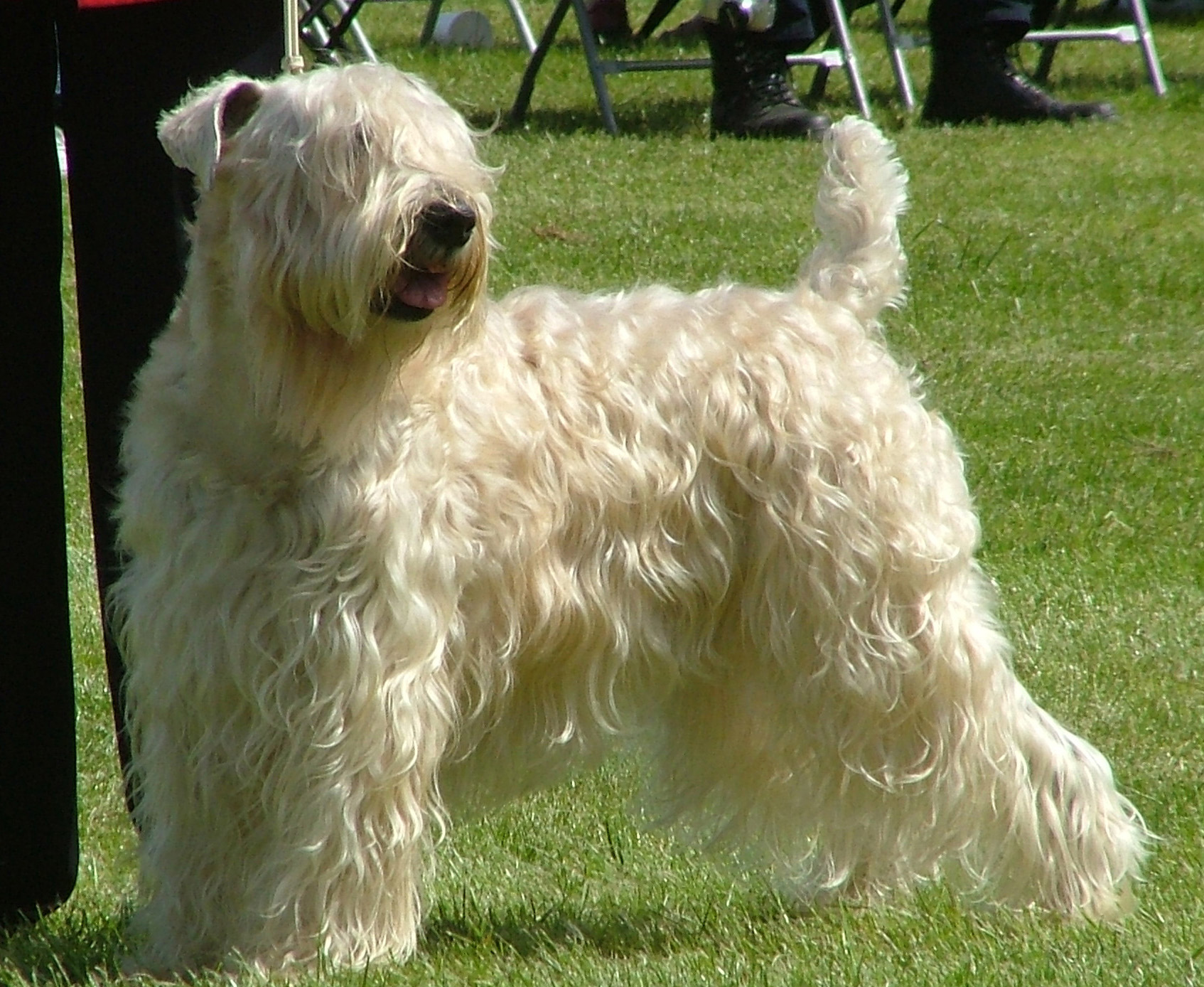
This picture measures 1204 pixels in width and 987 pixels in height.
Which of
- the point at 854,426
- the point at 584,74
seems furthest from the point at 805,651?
the point at 584,74

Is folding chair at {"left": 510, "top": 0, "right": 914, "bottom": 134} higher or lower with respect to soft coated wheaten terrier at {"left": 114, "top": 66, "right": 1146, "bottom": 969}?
lower

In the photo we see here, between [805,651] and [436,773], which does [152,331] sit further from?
[805,651]

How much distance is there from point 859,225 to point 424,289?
1162mm

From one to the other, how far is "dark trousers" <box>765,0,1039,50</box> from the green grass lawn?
0.57 meters

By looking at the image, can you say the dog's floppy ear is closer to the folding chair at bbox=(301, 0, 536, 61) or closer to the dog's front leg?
the dog's front leg

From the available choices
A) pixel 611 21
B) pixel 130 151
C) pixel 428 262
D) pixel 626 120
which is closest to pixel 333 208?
pixel 428 262

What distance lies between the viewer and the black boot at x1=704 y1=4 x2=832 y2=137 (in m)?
10.2

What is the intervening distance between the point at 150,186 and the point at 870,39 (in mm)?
11807

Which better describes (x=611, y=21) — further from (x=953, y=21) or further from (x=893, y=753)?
(x=893, y=753)

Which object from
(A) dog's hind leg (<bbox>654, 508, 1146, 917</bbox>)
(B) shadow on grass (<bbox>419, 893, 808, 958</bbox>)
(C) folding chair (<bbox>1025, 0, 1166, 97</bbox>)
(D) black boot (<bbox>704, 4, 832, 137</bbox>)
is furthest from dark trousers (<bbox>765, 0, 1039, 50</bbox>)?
(B) shadow on grass (<bbox>419, 893, 808, 958</bbox>)

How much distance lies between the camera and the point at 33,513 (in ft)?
11.8

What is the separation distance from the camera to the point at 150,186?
140 inches

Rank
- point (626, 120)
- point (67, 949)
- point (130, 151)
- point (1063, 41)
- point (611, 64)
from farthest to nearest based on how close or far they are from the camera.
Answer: point (1063, 41) < point (626, 120) < point (611, 64) < point (67, 949) < point (130, 151)

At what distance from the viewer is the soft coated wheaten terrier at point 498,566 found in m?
3.21
